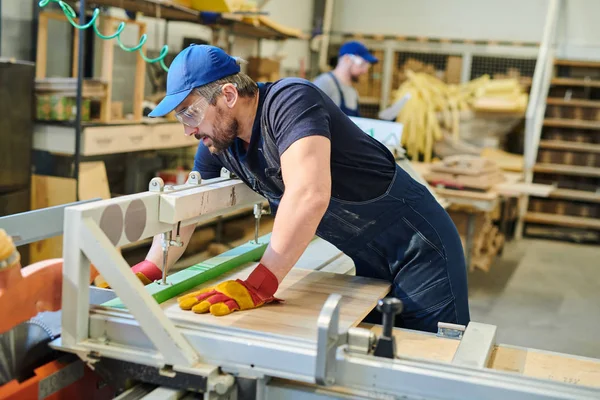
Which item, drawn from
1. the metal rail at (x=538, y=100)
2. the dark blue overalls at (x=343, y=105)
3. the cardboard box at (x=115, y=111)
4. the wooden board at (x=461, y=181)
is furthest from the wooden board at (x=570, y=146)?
the cardboard box at (x=115, y=111)

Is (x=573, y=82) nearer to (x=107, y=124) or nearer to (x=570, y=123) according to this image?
(x=570, y=123)

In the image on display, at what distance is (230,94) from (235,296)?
20.0 inches

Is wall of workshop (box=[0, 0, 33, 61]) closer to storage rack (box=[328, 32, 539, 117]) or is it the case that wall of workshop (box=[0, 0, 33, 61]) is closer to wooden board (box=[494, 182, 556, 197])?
wooden board (box=[494, 182, 556, 197])

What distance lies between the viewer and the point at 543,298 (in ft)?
17.5

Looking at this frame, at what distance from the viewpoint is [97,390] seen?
155 cm

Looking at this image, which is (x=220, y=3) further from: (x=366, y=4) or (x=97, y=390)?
(x=366, y=4)

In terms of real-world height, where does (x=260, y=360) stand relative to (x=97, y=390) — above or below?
above

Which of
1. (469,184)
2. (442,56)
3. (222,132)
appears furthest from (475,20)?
(222,132)

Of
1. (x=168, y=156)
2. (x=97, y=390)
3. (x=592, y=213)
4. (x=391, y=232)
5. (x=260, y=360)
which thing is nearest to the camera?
(x=260, y=360)

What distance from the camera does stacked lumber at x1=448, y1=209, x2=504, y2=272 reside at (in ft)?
16.8

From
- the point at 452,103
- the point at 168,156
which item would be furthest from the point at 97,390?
the point at 452,103

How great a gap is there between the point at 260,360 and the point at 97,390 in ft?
1.45

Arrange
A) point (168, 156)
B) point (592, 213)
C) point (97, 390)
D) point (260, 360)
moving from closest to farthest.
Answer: point (260, 360), point (97, 390), point (168, 156), point (592, 213)

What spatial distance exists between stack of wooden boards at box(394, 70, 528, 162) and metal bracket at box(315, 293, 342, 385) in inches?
248
